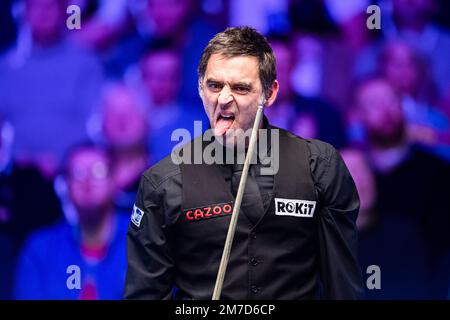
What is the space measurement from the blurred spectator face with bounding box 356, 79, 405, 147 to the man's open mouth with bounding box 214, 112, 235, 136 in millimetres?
1589

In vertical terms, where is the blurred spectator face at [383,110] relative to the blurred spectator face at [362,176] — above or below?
above

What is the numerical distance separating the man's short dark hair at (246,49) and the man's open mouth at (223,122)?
0.16 m

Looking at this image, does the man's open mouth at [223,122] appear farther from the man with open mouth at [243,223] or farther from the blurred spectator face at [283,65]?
the blurred spectator face at [283,65]

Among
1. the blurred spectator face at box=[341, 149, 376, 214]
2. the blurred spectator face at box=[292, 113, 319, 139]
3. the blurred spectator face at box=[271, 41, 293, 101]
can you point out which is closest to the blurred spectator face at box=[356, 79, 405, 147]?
the blurred spectator face at box=[341, 149, 376, 214]

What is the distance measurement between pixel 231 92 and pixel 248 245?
49 centimetres

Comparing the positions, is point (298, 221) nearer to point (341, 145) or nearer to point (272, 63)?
point (272, 63)

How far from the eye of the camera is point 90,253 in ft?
13.0

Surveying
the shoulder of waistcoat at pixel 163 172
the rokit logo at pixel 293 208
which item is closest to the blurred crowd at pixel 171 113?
the shoulder of waistcoat at pixel 163 172

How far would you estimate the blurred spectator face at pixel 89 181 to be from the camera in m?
3.92

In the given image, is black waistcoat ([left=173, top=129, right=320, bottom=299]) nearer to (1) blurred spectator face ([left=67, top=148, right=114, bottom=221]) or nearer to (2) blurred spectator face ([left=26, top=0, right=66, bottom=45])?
(1) blurred spectator face ([left=67, top=148, right=114, bottom=221])

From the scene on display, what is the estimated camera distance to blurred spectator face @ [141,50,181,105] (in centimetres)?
391

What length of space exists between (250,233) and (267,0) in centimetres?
→ 179

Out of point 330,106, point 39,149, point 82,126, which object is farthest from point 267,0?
point 39,149

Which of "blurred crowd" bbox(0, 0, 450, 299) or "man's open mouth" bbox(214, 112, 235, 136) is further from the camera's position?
"blurred crowd" bbox(0, 0, 450, 299)
